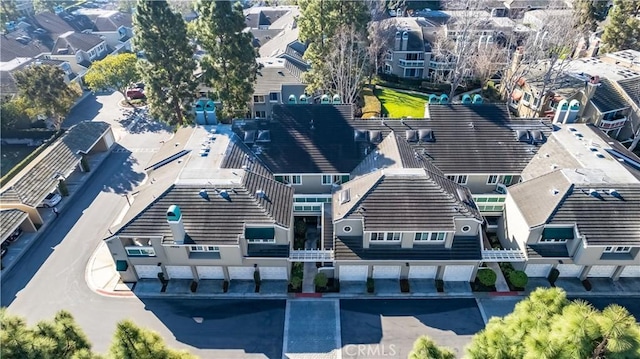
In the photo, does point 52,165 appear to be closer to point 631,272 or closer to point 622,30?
point 631,272

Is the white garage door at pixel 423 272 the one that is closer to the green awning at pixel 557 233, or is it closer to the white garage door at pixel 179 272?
the green awning at pixel 557 233

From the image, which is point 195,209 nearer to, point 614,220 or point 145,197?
point 145,197

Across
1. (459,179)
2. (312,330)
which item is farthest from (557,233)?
(312,330)

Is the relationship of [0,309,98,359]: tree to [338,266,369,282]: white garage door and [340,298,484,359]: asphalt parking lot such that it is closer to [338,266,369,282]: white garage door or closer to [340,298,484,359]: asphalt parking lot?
[340,298,484,359]: asphalt parking lot

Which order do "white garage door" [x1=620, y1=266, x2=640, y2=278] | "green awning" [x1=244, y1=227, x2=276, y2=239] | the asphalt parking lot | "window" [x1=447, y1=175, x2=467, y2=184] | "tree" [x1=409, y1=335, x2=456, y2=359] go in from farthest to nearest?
"window" [x1=447, y1=175, x2=467, y2=184] < "white garage door" [x1=620, y1=266, x2=640, y2=278] < "green awning" [x1=244, y1=227, x2=276, y2=239] < the asphalt parking lot < "tree" [x1=409, y1=335, x2=456, y2=359]

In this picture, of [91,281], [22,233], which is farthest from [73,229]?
[91,281]

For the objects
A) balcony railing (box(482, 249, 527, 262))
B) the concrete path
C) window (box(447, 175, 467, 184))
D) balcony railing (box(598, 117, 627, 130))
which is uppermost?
balcony railing (box(598, 117, 627, 130))

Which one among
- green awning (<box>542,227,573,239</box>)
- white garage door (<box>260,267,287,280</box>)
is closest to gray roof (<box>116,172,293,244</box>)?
white garage door (<box>260,267,287,280</box>)
